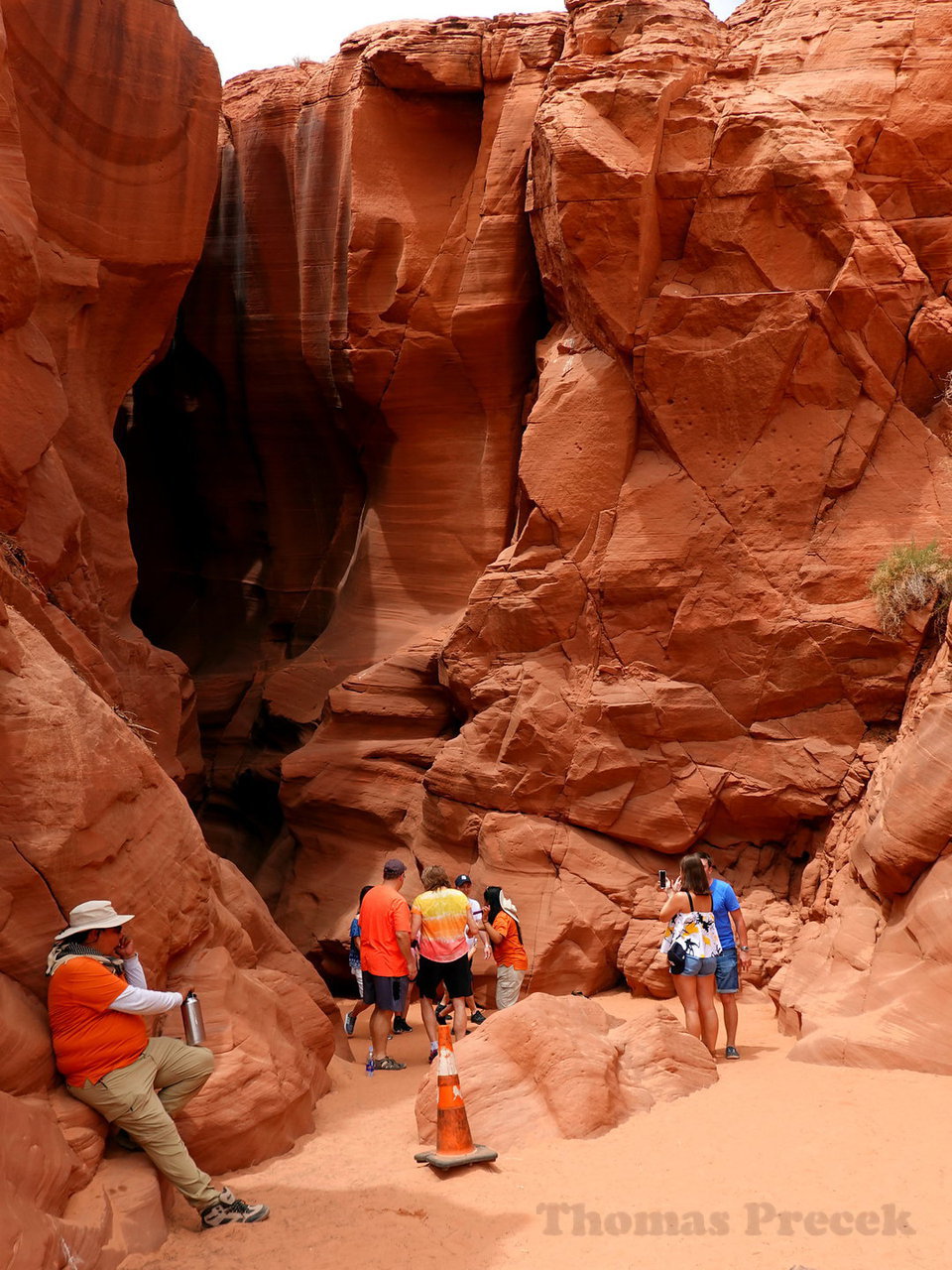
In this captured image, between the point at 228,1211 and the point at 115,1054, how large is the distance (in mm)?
907

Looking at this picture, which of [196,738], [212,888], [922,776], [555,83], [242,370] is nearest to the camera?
[212,888]

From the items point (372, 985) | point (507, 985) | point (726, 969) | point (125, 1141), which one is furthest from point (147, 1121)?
point (507, 985)

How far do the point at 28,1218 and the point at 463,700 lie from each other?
8887 millimetres

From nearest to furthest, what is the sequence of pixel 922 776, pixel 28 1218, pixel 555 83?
pixel 28 1218, pixel 922 776, pixel 555 83

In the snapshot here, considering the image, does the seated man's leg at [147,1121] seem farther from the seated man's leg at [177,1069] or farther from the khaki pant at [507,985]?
the khaki pant at [507,985]

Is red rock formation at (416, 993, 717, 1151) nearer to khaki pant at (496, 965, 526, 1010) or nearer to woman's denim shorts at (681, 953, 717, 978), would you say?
woman's denim shorts at (681, 953, 717, 978)

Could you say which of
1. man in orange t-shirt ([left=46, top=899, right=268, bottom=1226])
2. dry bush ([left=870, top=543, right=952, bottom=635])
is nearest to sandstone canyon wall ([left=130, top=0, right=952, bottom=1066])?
dry bush ([left=870, top=543, right=952, bottom=635])

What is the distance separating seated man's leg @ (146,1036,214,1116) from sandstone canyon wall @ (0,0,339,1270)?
0.36 m

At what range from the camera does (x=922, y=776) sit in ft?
29.5

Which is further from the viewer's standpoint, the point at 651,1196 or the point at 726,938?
the point at 726,938

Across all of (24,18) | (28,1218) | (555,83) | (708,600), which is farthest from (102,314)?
(28,1218)

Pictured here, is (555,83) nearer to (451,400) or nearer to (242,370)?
(451,400)

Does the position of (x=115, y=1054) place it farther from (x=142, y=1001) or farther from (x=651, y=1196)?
(x=651, y=1196)

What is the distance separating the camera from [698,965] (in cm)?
823
